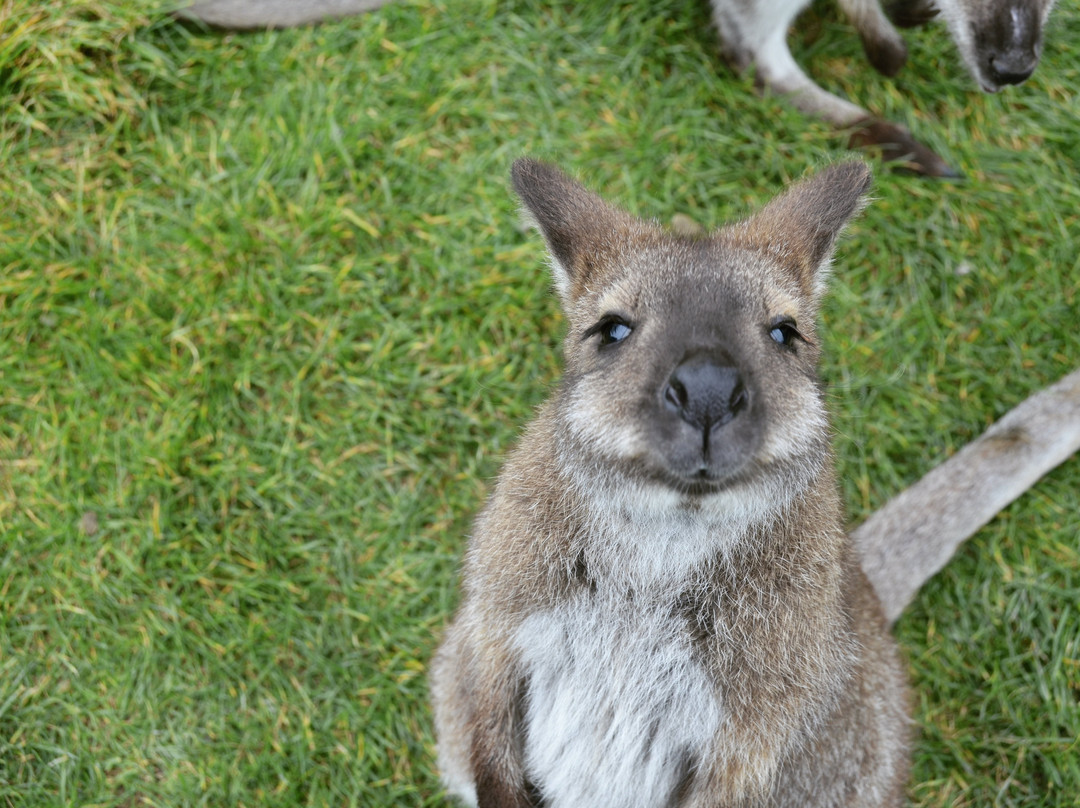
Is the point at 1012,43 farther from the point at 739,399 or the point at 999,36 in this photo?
the point at 739,399

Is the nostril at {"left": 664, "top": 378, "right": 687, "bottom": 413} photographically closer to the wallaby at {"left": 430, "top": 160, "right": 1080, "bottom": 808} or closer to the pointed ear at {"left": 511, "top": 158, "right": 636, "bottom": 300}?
the wallaby at {"left": 430, "top": 160, "right": 1080, "bottom": 808}

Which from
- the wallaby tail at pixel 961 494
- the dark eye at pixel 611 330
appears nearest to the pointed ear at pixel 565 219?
the dark eye at pixel 611 330

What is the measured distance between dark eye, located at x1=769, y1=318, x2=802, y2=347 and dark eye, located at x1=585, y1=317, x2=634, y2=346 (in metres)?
0.39

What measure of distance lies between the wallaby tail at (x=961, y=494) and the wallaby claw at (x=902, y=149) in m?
1.22

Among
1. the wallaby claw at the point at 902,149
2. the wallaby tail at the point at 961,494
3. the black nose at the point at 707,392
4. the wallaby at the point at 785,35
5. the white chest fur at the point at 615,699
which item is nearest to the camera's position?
the black nose at the point at 707,392

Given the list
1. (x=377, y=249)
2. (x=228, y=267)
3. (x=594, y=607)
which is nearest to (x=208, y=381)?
(x=228, y=267)

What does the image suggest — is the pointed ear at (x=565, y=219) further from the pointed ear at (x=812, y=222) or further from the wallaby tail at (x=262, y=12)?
the wallaby tail at (x=262, y=12)

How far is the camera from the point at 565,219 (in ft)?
9.33

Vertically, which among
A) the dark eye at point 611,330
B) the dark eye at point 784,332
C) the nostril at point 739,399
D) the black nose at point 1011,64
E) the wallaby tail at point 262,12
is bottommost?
the wallaby tail at point 262,12

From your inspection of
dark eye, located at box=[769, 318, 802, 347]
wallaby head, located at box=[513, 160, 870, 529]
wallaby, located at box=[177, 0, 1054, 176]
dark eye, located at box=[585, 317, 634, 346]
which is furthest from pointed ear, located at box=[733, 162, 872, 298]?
wallaby, located at box=[177, 0, 1054, 176]

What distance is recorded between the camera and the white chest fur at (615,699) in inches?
107

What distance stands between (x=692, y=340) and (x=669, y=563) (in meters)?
0.69

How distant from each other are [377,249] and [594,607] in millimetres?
2265

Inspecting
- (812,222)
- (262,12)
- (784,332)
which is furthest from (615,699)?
(262,12)
